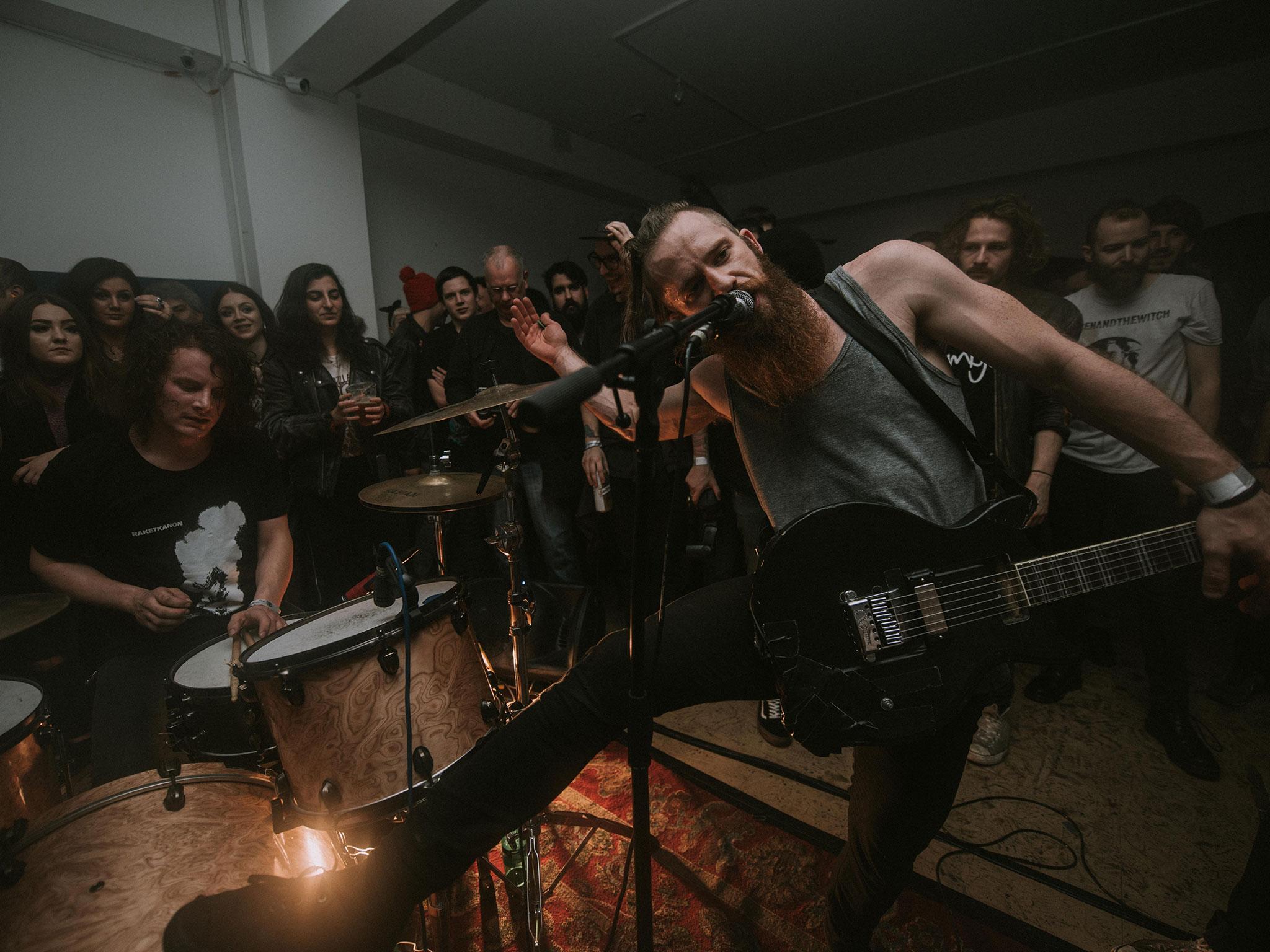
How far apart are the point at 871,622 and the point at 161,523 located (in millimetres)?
2493

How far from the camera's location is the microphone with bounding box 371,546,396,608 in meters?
1.50

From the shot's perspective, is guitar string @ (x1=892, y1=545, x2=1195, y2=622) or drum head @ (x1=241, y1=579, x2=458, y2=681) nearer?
guitar string @ (x1=892, y1=545, x2=1195, y2=622)

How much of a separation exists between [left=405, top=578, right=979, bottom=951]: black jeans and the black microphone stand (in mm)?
122

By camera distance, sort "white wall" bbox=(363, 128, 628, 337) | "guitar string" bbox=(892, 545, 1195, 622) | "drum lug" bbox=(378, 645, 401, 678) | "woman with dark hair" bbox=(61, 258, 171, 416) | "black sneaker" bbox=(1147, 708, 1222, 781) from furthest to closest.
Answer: "white wall" bbox=(363, 128, 628, 337) < "woman with dark hair" bbox=(61, 258, 171, 416) < "black sneaker" bbox=(1147, 708, 1222, 781) < "drum lug" bbox=(378, 645, 401, 678) < "guitar string" bbox=(892, 545, 1195, 622)

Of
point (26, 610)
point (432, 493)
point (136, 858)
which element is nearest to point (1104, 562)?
point (432, 493)

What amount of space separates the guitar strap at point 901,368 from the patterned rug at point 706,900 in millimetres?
1317

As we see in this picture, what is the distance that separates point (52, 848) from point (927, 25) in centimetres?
674

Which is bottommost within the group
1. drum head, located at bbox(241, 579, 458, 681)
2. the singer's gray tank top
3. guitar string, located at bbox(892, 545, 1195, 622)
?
drum head, located at bbox(241, 579, 458, 681)

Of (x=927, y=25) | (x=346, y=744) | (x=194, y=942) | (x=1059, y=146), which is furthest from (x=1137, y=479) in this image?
(x=1059, y=146)

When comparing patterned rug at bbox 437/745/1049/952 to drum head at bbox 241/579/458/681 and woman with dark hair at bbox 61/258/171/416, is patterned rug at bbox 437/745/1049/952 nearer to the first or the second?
drum head at bbox 241/579/458/681

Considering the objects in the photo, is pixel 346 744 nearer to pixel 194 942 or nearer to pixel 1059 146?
pixel 194 942

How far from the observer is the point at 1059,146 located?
623cm

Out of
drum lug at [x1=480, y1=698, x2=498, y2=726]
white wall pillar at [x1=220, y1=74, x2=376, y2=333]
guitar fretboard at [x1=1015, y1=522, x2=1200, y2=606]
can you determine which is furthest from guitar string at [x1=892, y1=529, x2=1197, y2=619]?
white wall pillar at [x1=220, y1=74, x2=376, y2=333]

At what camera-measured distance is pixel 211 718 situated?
1668 millimetres
